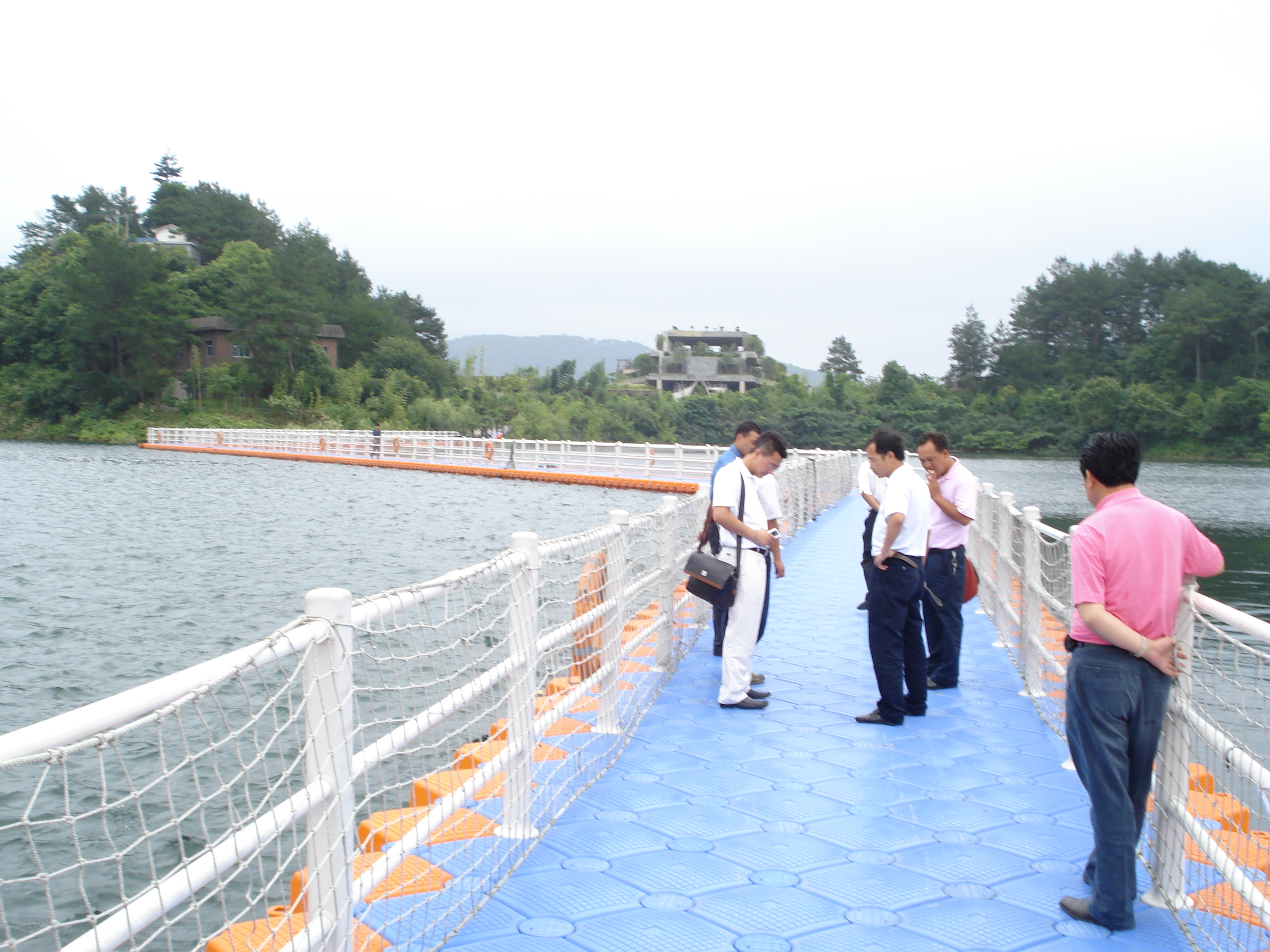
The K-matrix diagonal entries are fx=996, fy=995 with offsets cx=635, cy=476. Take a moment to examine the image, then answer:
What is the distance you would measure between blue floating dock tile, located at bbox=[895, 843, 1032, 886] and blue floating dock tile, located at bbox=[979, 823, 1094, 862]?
8 centimetres

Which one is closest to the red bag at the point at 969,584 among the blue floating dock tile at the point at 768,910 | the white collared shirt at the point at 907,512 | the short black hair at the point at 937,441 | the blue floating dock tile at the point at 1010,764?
the short black hair at the point at 937,441

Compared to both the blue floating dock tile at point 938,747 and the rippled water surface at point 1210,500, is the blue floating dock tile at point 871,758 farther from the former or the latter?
the rippled water surface at point 1210,500

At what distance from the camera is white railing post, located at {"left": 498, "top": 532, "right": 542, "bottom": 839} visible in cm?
391

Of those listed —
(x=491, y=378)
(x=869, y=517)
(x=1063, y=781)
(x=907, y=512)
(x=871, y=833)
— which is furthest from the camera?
(x=491, y=378)

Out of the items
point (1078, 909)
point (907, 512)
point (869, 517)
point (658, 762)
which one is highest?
point (907, 512)

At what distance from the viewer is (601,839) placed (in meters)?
4.07

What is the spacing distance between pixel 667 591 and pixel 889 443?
2.01m

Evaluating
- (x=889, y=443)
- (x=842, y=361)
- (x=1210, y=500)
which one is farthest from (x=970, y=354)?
(x=889, y=443)

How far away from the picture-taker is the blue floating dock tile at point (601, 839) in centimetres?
395

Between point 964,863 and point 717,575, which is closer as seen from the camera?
point 964,863

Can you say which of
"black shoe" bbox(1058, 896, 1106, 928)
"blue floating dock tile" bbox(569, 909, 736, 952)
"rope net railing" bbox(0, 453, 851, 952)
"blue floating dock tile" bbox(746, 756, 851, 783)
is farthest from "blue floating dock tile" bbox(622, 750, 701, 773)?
"black shoe" bbox(1058, 896, 1106, 928)

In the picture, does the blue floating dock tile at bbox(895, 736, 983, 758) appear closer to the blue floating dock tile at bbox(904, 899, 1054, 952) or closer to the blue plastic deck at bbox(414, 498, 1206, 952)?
the blue plastic deck at bbox(414, 498, 1206, 952)

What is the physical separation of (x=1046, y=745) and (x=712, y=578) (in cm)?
206

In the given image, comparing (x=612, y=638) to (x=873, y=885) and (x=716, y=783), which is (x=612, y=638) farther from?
(x=873, y=885)
